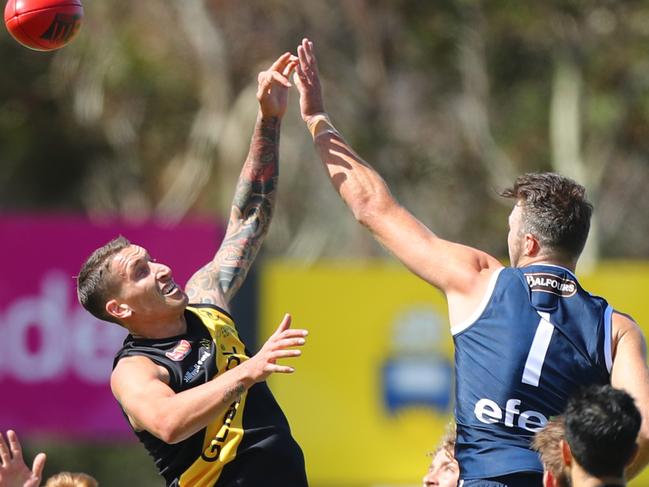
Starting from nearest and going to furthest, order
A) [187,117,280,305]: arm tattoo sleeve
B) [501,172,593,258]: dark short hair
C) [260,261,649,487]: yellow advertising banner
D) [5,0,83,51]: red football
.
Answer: [501,172,593,258]: dark short hair → [187,117,280,305]: arm tattoo sleeve → [5,0,83,51]: red football → [260,261,649,487]: yellow advertising banner

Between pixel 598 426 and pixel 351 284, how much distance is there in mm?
9830

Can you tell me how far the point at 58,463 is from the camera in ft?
67.8

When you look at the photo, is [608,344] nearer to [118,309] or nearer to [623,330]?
[623,330]

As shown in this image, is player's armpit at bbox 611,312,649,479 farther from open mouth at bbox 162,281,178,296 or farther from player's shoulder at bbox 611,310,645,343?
open mouth at bbox 162,281,178,296

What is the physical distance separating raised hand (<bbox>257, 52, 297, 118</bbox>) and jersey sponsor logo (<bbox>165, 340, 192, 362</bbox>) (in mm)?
1348

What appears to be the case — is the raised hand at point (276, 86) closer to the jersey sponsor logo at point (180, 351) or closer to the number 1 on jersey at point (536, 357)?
the jersey sponsor logo at point (180, 351)

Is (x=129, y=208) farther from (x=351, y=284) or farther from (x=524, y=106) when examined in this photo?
(x=351, y=284)

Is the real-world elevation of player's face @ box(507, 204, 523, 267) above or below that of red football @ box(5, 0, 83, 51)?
below

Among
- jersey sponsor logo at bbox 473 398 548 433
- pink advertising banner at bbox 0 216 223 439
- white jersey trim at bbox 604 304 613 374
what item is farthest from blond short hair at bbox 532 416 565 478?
pink advertising banner at bbox 0 216 223 439

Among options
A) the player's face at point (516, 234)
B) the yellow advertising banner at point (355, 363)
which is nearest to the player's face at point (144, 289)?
the player's face at point (516, 234)

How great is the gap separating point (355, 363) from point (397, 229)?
337 inches

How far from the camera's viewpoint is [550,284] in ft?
16.6

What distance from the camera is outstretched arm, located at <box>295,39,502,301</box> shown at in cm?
506

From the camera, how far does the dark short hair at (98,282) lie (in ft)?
18.8
